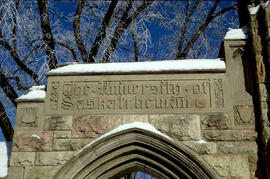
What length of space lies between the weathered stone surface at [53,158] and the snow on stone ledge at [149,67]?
1.13m

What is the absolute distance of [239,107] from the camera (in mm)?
5160

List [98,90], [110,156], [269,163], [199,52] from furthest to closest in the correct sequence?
[199,52], [98,90], [110,156], [269,163]

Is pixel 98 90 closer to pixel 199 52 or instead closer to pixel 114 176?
pixel 114 176

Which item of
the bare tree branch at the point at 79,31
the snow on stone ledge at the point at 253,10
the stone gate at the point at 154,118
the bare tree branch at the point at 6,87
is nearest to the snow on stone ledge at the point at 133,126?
the stone gate at the point at 154,118

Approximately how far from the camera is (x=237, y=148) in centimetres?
496

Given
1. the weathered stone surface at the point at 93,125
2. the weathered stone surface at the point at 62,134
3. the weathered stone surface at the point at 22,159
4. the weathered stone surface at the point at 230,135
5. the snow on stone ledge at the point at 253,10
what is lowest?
the weathered stone surface at the point at 22,159

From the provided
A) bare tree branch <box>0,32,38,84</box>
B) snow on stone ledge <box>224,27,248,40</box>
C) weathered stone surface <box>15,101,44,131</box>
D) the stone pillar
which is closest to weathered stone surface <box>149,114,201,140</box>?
the stone pillar

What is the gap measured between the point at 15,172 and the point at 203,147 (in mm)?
2418

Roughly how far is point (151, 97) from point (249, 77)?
1.35 metres

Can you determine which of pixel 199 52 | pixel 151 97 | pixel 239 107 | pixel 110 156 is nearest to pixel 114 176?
pixel 110 156

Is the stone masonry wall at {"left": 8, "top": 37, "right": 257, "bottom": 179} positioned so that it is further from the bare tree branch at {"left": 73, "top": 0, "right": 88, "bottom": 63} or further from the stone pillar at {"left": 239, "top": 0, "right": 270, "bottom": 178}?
the bare tree branch at {"left": 73, "top": 0, "right": 88, "bottom": 63}

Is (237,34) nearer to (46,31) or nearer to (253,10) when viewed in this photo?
(253,10)

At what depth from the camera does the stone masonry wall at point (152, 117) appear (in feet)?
16.3

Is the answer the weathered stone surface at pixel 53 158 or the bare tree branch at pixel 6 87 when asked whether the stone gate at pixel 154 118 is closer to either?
the weathered stone surface at pixel 53 158
